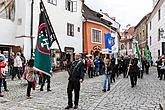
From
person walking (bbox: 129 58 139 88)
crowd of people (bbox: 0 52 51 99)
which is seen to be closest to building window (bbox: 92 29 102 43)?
crowd of people (bbox: 0 52 51 99)

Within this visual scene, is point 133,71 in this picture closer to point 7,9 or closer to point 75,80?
point 75,80

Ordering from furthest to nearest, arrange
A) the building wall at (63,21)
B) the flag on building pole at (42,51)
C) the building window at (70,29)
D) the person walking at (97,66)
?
the building window at (70,29)
the building wall at (63,21)
the person walking at (97,66)
the flag on building pole at (42,51)

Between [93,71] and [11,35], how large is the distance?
7551 millimetres

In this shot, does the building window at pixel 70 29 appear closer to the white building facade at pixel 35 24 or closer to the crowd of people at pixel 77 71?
the white building facade at pixel 35 24

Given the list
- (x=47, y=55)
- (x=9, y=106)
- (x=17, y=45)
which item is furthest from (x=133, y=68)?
(x=17, y=45)

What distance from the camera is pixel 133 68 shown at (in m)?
14.6

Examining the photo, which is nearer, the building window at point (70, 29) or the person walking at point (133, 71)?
the person walking at point (133, 71)

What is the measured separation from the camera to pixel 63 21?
1136 inches

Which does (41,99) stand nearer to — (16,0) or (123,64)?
(123,64)

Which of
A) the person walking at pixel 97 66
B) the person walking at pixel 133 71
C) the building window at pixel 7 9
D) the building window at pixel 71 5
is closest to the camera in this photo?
the person walking at pixel 133 71

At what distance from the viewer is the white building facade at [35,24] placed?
23.2m

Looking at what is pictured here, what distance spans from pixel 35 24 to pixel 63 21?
4837 mm

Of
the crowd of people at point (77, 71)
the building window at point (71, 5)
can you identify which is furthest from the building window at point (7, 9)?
the building window at point (71, 5)

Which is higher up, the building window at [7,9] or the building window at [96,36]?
the building window at [7,9]
